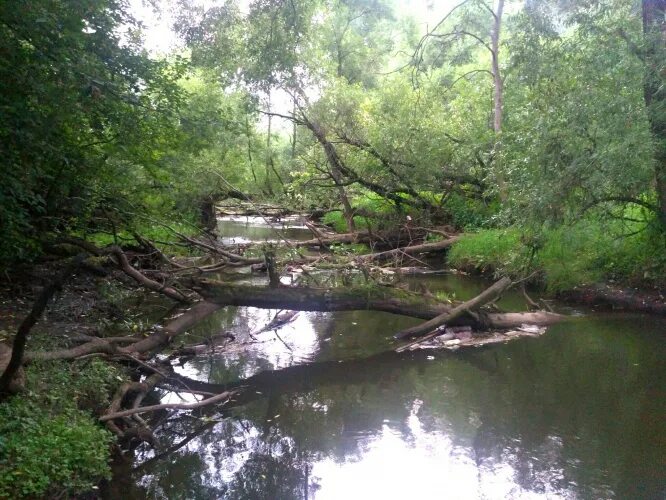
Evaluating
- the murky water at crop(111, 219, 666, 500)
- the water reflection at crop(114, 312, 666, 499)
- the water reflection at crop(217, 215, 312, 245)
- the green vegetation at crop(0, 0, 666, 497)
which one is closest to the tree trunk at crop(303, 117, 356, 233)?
the green vegetation at crop(0, 0, 666, 497)

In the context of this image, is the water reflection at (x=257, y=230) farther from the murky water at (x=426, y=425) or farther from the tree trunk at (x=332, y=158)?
the murky water at (x=426, y=425)

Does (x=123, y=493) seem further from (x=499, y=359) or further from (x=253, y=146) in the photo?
(x=253, y=146)

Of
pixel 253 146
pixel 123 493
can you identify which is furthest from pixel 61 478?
pixel 253 146

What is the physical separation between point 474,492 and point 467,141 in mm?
13609

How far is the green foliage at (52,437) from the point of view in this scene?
4.08m

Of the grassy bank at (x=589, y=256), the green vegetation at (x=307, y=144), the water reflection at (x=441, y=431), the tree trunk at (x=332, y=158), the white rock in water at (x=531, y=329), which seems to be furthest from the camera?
the tree trunk at (x=332, y=158)

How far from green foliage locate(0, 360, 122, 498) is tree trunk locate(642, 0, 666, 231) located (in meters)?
9.02

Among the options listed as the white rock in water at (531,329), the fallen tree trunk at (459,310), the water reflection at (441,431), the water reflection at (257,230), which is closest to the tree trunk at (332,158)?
the water reflection at (257,230)

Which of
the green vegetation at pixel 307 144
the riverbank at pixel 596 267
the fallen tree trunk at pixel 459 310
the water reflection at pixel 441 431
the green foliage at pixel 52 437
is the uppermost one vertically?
the green vegetation at pixel 307 144

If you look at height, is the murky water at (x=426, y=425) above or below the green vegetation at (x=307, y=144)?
below

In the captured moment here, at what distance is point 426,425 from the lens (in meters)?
6.67

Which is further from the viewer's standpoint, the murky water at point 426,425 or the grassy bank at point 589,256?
the grassy bank at point 589,256

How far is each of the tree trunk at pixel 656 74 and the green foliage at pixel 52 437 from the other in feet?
29.6

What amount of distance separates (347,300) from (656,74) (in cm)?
625
